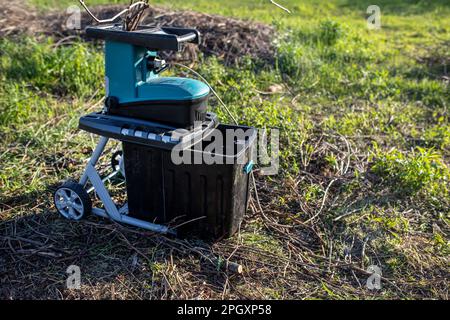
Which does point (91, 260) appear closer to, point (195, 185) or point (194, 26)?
point (195, 185)

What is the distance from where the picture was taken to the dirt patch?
18.4ft

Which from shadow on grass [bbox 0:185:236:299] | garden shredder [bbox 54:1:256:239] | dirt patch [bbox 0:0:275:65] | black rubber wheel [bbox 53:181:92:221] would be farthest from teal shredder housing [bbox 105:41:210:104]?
dirt patch [bbox 0:0:275:65]

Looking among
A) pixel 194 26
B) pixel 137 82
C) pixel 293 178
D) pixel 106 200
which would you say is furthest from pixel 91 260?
pixel 194 26

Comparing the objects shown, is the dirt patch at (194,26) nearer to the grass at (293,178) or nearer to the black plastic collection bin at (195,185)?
the grass at (293,178)

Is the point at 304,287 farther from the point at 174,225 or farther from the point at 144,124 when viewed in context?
the point at 144,124

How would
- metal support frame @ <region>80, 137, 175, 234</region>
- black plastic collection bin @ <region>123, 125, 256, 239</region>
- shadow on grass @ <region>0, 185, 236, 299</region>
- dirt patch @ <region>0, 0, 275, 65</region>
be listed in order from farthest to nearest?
1. dirt patch @ <region>0, 0, 275, 65</region>
2. metal support frame @ <region>80, 137, 175, 234</region>
3. black plastic collection bin @ <region>123, 125, 256, 239</region>
4. shadow on grass @ <region>0, 185, 236, 299</region>

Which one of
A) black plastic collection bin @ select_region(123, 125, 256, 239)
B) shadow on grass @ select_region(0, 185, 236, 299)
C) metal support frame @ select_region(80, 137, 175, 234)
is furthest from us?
metal support frame @ select_region(80, 137, 175, 234)

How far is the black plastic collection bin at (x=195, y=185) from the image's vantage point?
101 inches

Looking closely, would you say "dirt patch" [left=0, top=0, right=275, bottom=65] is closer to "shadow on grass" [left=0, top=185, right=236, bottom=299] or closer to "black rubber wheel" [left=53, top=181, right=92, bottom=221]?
"black rubber wheel" [left=53, top=181, right=92, bottom=221]

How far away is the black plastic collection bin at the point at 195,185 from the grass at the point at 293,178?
0.45 ft

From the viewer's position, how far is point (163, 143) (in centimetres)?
248

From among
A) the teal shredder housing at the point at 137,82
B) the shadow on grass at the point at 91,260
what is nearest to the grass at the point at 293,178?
the shadow on grass at the point at 91,260

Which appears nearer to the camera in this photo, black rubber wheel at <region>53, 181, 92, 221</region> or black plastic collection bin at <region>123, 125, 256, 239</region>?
black plastic collection bin at <region>123, 125, 256, 239</region>
